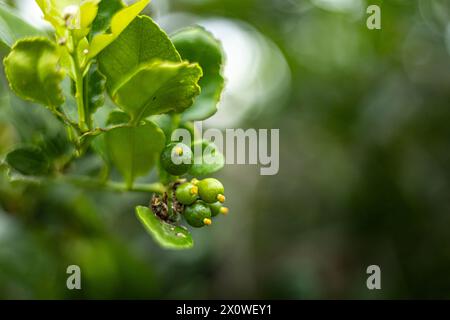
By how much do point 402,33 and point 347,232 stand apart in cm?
100

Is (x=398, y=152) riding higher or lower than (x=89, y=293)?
higher

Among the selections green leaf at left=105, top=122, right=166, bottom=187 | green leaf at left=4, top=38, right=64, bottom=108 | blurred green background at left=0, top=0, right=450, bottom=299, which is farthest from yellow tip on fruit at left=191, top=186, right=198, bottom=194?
blurred green background at left=0, top=0, right=450, bottom=299

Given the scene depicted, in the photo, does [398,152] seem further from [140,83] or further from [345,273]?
[140,83]

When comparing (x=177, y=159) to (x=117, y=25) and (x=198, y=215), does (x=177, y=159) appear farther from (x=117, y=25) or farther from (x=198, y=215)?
(x=117, y=25)

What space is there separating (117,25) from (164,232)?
0.33 meters

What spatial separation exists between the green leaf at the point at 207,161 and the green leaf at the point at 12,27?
1.26ft

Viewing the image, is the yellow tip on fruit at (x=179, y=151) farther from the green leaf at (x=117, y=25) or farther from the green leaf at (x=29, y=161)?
the green leaf at (x=29, y=161)

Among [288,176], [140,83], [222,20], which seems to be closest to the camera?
[140,83]

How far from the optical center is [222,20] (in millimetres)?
2436

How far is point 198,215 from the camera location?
90 cm

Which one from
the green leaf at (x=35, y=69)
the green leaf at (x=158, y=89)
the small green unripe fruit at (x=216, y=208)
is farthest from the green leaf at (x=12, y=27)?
the small green unripe fruit at (x=216, y=208)

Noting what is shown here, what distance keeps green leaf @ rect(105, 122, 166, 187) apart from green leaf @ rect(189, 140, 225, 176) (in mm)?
76

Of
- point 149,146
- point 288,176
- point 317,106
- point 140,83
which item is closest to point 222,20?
point 317,106

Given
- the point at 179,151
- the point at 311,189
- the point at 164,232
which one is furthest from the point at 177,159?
the point at 311,189
